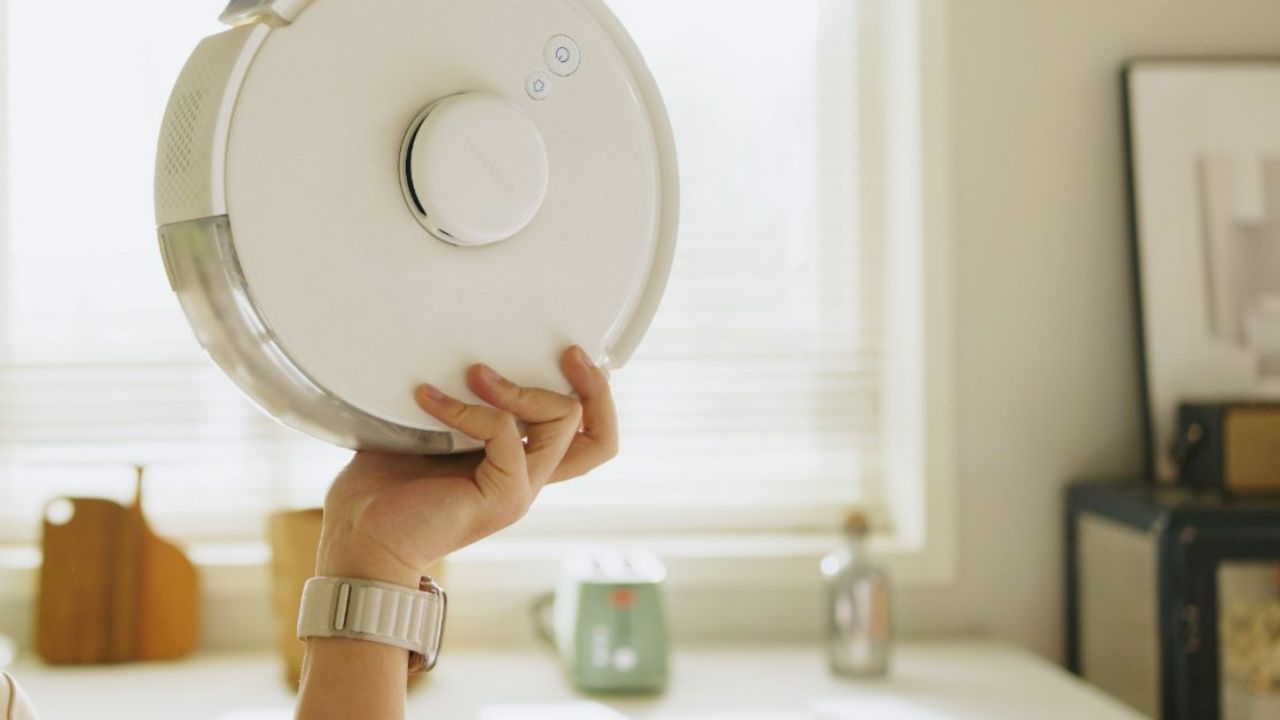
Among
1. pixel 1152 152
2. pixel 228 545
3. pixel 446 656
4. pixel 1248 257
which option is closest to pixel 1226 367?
pixel 1248 257

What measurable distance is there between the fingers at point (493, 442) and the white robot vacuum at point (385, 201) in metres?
0.01

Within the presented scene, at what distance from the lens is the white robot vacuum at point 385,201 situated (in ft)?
2.08

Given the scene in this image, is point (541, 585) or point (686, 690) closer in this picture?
point (686, 690)

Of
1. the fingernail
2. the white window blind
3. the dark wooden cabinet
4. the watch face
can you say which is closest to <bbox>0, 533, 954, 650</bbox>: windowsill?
the white window blind

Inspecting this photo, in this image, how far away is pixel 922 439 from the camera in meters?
1.82

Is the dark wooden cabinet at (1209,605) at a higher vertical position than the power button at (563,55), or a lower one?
lower

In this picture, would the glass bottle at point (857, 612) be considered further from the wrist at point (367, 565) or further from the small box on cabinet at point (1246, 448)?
the wrist at point (367, 565)

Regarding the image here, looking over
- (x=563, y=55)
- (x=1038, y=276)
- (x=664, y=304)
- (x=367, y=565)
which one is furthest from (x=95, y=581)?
(x=1038, y=276)

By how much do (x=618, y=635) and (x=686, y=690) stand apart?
0.14 m

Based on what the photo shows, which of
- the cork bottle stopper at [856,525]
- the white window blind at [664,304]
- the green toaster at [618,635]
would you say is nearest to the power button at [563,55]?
the green toaster at [618,635]

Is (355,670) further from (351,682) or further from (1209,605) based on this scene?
(1209,605)

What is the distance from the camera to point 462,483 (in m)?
0.79

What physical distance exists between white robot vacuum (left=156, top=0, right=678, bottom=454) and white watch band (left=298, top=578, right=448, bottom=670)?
117 mm

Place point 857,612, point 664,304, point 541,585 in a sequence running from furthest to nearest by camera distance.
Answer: point 664,304, point 541,585, point 857,612
